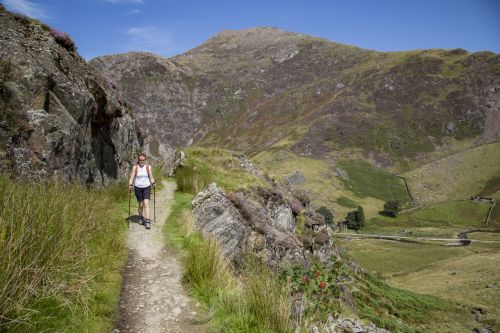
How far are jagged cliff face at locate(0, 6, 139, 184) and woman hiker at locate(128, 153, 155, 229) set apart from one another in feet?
9.35

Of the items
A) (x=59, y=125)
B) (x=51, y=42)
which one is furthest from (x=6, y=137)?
(x=51, y=42)

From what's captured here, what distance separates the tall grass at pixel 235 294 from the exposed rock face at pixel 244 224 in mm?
1996

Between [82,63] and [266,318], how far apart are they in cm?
1867

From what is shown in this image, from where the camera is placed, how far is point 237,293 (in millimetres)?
7875

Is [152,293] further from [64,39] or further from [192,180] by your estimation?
[64,39]

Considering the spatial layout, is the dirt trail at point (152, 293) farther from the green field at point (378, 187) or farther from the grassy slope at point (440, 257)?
the green field at point (378, 187)

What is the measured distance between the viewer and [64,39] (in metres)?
18.8

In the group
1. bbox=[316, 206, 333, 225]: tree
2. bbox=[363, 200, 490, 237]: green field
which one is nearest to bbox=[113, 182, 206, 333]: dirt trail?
bbox=[363, 200, 490, 237]: green field

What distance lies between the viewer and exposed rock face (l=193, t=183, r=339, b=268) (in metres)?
16.5

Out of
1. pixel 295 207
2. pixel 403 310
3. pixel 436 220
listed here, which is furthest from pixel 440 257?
pixel 295 207

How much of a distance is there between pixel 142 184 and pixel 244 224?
6.98 meters

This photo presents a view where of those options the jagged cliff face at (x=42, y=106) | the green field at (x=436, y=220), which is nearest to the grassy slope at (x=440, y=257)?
the green field at (x=436, y=220)

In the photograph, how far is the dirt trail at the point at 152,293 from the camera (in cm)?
701

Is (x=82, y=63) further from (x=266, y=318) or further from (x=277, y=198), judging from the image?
(x=266, y=318)
